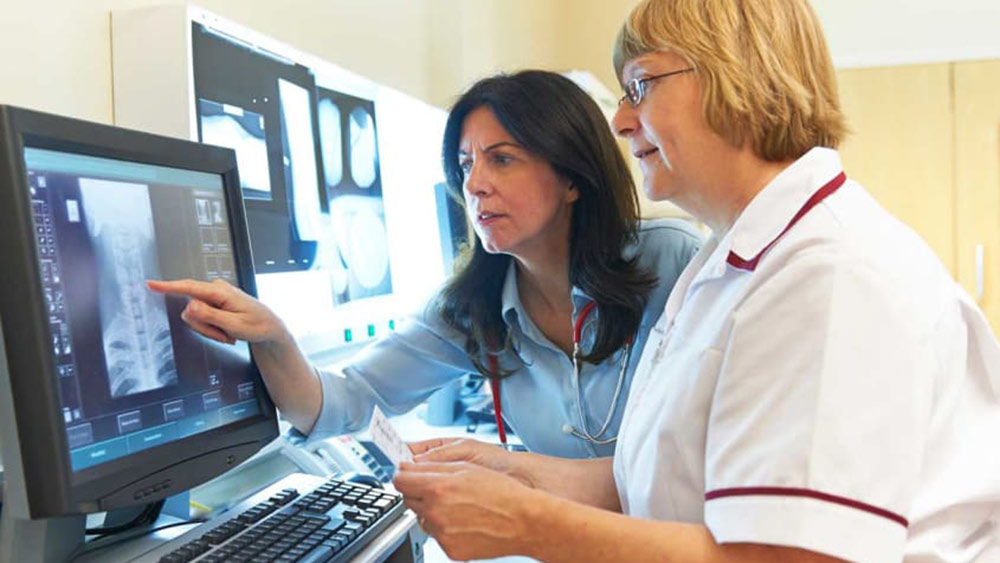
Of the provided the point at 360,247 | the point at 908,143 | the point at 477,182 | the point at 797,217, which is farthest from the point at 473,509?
the point at 908,143

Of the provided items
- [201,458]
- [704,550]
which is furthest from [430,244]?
[704,550]

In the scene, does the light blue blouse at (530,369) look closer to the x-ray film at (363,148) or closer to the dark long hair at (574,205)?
the dark long hair at (574,205)

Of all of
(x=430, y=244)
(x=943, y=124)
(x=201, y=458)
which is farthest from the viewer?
(x=943, y=124)

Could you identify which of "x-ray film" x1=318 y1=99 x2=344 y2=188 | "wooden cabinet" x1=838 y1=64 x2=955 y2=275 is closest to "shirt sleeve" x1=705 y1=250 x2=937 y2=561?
"x-ray film" x1=318 y1=99 x2=344 y2=188

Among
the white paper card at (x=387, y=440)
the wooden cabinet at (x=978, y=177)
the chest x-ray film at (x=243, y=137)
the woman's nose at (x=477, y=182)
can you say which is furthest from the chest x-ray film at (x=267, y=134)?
the wooden cabinet at (x=978, y=177)

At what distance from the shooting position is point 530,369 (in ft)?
5.04

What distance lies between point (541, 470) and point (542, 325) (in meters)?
0.33

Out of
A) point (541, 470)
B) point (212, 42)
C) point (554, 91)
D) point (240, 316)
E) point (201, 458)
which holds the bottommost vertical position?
point (541, 470)

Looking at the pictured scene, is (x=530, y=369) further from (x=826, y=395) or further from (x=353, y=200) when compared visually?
(x=826, y=395)

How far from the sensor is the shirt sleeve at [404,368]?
4.71ft

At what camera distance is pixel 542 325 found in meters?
1.54

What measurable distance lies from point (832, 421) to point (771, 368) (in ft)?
0.23

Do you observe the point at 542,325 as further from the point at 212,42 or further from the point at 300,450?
the point at 212,42

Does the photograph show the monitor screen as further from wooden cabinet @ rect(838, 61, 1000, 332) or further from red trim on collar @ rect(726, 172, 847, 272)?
wooden cabinet @ rect(838, 61, 1000, 332)
